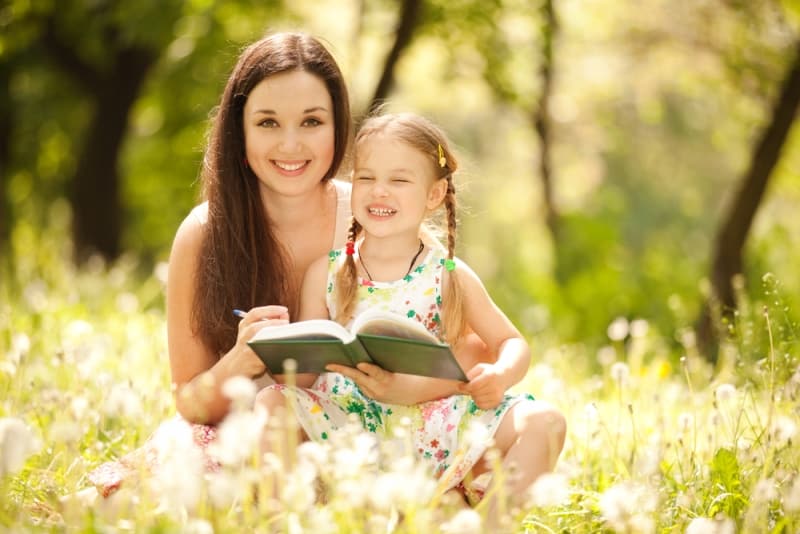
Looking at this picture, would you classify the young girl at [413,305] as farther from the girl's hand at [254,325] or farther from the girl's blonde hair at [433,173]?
the girl's hand at [254,325]

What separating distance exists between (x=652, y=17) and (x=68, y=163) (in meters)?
9.06

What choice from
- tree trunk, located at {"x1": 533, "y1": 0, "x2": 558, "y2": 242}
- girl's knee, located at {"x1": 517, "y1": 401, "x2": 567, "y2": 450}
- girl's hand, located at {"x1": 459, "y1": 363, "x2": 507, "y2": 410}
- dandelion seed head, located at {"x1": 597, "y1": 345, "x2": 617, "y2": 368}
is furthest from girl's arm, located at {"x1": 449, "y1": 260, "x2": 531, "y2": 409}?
tree trunk, located at {"x1": 533, "y1": 0, "x2": 558, "y2": 242}

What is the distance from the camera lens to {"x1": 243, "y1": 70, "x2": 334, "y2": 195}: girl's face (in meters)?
3.57

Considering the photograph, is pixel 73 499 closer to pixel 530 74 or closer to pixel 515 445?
pixel 515 445

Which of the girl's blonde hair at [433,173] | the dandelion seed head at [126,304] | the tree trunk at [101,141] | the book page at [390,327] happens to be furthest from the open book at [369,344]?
the tree trunk at [101,141]

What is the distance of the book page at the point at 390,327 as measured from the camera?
107 inches

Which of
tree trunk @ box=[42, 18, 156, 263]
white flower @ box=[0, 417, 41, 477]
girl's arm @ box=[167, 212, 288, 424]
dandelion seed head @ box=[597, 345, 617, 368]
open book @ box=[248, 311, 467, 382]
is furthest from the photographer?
tree trunk @ box=[42, 18, 156, 263]

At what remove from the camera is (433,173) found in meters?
3.46

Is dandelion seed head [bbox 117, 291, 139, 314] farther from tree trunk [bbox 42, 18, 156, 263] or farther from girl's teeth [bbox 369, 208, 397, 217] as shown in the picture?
tree trunk [bbox 42, 18, 156, 263]

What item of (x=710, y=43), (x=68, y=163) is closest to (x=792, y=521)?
(x=710, y=43)

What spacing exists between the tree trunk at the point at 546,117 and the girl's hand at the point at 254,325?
7.01m

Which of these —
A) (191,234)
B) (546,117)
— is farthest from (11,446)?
(546,117)

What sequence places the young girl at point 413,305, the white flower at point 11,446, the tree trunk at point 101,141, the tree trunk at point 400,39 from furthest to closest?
the tree trunk at point 101,141 → the tree trunk at point 400,39 → the young girl at point 413,305 → the white flower at point 11,446

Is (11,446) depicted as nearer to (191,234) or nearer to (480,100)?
(191,234)
